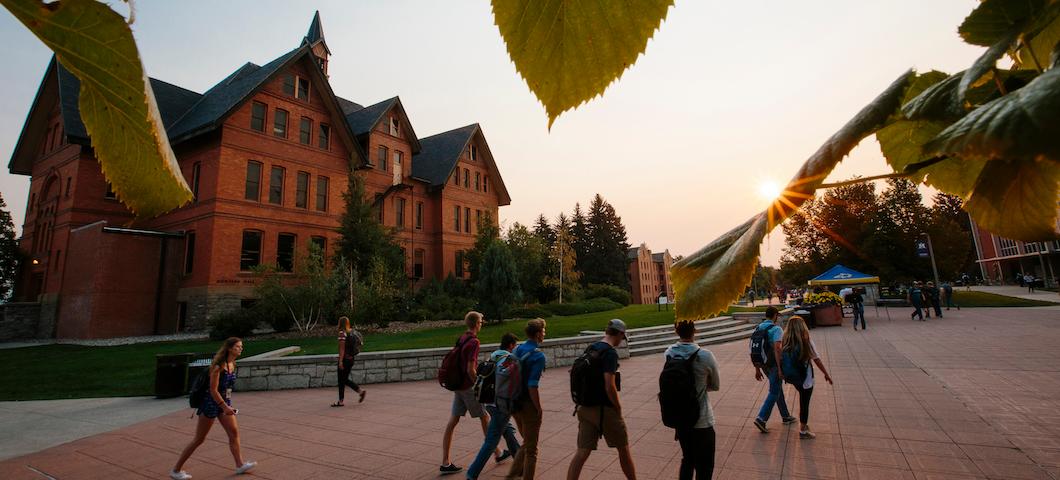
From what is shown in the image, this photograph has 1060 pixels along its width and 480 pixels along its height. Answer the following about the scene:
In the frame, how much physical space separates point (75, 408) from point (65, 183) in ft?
62.1

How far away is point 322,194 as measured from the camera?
2908 centimetres

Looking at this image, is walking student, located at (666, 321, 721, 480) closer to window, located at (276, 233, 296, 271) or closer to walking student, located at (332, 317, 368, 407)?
walking student, located at (332, 317, 368, 407)

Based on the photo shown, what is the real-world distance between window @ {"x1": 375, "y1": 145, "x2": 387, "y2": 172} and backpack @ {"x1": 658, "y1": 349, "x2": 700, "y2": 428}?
32.4m

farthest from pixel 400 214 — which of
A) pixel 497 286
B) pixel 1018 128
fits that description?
pixel 1018 128

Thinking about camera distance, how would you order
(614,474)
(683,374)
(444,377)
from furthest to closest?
(444,377), (614,474), (683,374)

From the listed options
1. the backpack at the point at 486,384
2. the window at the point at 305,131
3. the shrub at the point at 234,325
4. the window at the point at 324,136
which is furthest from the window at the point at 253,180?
the backpack at the point at 486,384

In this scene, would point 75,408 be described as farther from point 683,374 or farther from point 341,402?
point 683,374

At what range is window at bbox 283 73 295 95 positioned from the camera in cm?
2694

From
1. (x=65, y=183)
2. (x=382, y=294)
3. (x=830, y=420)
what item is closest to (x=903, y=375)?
(x=830, y=420)

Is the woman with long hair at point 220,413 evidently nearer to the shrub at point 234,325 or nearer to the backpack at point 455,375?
the backpack at point 455,375

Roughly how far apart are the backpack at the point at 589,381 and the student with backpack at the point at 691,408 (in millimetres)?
702

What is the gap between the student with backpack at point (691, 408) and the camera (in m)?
4.93

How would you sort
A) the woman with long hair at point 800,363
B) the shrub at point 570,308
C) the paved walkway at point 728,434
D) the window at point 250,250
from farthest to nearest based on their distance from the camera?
the shrub at point 570,308 → the window at point 250,250 → the woman with long hair at point 800,363 → the paved walkway at point 728,434

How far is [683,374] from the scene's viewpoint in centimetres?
512
